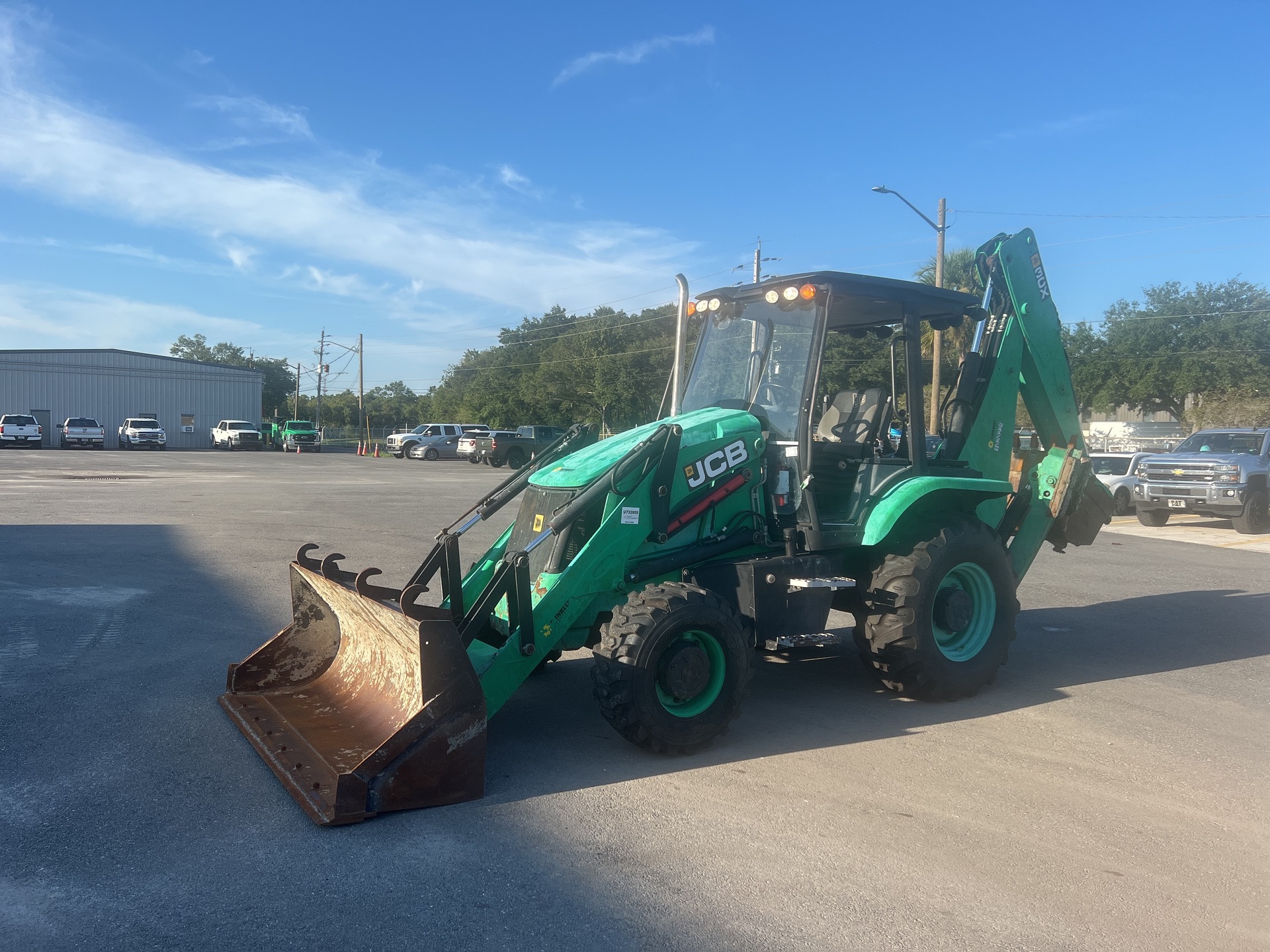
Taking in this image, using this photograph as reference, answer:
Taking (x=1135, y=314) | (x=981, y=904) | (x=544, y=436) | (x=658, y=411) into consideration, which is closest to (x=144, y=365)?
(x=544, y=436)

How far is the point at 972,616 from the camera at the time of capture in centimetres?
696

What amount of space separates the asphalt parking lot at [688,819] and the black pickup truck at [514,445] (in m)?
32.4

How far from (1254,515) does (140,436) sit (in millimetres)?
51333

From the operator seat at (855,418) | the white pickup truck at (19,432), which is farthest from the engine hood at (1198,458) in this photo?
the white pickup truck at (19,432)

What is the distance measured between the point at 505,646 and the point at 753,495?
1975 millimetres

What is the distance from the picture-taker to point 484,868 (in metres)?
4.04

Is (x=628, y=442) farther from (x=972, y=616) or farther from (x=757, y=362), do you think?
(x=972, y=616)

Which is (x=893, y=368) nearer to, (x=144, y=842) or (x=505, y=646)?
(x=505, y=646)

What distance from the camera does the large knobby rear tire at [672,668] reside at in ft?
16.8

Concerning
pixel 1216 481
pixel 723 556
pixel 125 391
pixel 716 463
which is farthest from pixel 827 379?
pixel 125 391

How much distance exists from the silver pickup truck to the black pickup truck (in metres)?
25.3

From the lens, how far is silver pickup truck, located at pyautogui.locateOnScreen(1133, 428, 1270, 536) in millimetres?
19016

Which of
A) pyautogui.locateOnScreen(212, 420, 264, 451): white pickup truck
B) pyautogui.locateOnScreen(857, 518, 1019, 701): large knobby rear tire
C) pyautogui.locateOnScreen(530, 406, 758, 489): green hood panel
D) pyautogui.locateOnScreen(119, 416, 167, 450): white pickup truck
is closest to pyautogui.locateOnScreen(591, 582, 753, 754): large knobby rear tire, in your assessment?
pyautogui.locateOnScreen(530, 406, 758, 489): green hood panel

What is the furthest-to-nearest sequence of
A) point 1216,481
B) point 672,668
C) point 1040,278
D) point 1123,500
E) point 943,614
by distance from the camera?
point 1123,500 → point 1216,481 → point 1040,278 → point 943,614 → point 672,668
